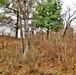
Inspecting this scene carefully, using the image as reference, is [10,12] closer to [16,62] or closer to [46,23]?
[46,23]

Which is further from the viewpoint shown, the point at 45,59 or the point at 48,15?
the point at 48,15

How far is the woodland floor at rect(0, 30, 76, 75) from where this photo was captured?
62.2ft

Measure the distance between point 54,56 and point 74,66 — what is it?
3380mm

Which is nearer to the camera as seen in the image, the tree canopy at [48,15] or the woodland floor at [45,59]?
the woodland floor at [45,59]

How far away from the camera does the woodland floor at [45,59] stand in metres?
19.0

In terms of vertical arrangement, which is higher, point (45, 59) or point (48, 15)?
point (48, 15)

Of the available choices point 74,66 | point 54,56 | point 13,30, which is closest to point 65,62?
point 74,66

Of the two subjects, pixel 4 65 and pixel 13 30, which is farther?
pixel 13 30

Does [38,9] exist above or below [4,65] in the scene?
above

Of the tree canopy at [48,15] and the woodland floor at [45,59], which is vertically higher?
the tree canopy at [48,15]

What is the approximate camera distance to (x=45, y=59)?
73.8ft

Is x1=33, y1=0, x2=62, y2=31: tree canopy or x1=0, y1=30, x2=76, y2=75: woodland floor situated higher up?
x1=33, y1=0, x2=62, y2=31: tree canopy

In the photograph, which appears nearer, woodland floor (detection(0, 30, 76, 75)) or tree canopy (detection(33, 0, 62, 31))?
woodland floor (detection(0, 30, 76, 75))

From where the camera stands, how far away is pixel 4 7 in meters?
42.7
